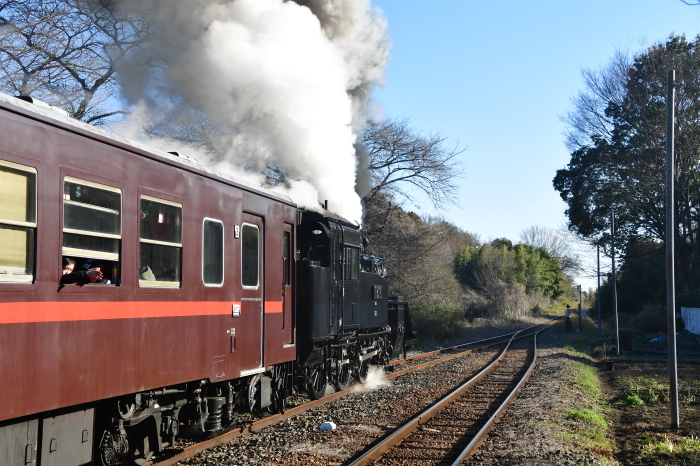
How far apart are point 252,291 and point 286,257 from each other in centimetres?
157

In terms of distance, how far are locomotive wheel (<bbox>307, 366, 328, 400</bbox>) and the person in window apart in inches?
271

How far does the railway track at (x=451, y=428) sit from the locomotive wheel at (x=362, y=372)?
2.13 metres

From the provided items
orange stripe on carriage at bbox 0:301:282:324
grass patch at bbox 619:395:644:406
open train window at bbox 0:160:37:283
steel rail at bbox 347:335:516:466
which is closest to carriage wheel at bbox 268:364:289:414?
steel rail at bbox 347:335:516:466

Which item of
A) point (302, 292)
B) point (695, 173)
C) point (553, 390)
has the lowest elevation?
point (553, 390)

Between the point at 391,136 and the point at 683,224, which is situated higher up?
the point at 391,136

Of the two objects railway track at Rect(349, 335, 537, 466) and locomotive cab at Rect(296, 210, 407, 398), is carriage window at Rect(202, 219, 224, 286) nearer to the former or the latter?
railway track at Rect(349, 335, 537, 466)

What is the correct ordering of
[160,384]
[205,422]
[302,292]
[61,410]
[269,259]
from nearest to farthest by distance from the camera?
[61,410] → [160,384] → [205,422] → [269,259] → [302,292]

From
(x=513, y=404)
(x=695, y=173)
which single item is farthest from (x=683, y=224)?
(x=513, y=404)

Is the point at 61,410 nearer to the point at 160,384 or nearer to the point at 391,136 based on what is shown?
the point at 160,384

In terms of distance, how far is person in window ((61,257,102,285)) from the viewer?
17.5 feet

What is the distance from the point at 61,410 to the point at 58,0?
12183 mm

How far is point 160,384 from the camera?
21.9ft

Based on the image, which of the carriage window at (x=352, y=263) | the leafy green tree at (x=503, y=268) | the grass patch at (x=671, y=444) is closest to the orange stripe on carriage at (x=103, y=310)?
the carriage window at (x=352, y=263)

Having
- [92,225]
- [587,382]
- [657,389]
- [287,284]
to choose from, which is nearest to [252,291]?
[287,284]
